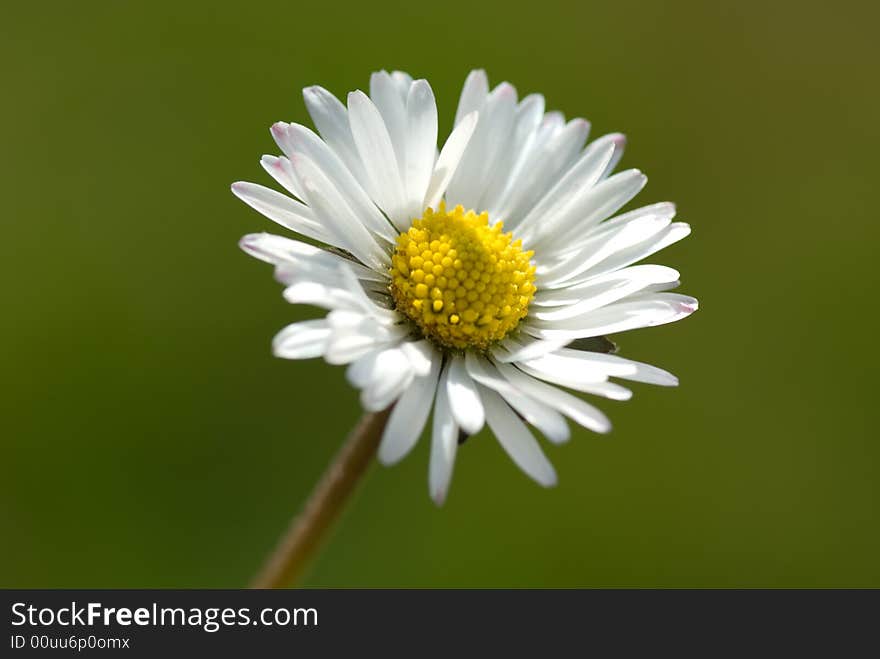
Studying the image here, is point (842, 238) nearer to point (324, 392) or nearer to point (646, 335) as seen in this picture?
point (646, 335)

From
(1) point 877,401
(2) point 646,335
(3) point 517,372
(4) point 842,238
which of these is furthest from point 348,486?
(4) point 842,238

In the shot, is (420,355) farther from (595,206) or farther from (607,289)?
(595,206)

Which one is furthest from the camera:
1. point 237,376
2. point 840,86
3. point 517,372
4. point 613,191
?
point 840,86

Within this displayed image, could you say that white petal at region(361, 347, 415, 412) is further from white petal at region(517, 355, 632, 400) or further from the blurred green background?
the blurred green background

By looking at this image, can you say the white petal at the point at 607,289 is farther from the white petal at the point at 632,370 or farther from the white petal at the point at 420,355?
the white petal at the point at 420,355

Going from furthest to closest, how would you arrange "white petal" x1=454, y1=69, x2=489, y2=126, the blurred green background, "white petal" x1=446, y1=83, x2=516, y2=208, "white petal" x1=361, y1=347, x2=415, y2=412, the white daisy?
the blurred green background
"white petal" x1=446, y1=83, x2=516, y2=208
"white petal" x1=454, y1=69, x2=489, y2=126
the white daisy
"white petal" x1=361, y1=347, x2=415, y2=412

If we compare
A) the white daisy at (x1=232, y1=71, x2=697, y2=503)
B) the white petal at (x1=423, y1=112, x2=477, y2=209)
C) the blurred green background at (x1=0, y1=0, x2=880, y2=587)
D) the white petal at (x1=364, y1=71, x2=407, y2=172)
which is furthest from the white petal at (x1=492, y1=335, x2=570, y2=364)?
the blurred green background at (x1=0, y1=0, x2=880, y2=587)

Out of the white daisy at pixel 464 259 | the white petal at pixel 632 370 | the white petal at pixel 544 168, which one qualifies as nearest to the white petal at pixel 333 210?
the white daisy at pixel 464 259
